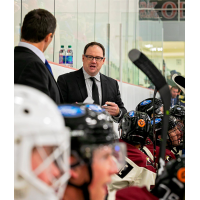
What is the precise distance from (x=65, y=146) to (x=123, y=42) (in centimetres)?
516

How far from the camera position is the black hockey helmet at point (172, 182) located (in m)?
0.97

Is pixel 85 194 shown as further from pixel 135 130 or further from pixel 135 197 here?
pixel 135 130

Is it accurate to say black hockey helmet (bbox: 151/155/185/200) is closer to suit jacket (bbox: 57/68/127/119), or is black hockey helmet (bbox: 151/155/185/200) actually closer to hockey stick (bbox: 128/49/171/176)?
hockey stick (bbox: 128/49/171/176)

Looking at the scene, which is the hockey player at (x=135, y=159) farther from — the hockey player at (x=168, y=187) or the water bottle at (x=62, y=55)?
Result: the water bottle at (x=62, y=55)

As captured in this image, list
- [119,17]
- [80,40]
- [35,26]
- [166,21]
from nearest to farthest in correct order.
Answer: [35,26]
[80,40]
[119,17]
[166,21]

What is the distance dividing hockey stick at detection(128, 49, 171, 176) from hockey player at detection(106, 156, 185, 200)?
0.21 ft

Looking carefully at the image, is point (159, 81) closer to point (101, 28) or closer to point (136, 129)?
point (136, 129)

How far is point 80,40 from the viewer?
376 centimetres

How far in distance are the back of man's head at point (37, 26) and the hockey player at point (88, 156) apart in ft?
2.66

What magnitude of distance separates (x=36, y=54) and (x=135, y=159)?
91 cm

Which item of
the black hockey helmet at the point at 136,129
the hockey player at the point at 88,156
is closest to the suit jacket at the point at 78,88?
the black hockey helmet at the point at 136,129

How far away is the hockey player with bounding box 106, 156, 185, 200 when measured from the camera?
3.18 feet

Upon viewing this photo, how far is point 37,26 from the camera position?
1.55m
